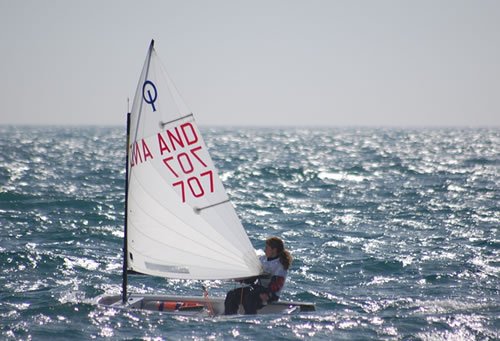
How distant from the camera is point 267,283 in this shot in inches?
378

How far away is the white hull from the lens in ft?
32.0

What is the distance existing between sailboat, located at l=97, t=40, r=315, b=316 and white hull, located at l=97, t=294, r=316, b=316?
0.07m

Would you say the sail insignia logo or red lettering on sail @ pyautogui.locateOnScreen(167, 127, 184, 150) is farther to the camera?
red lettering on sail @ pyautogui.locateOnScreen(167, 127, 184, 150)

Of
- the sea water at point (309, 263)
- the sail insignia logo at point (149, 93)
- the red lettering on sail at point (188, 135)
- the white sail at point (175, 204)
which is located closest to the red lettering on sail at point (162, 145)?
the white sail at point (175, 204)

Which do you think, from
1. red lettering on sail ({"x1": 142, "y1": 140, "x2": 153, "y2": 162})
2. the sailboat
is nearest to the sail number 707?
the sailboat

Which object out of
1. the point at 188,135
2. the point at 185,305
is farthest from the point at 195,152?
the point at 185,305

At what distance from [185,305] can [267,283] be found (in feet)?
5.12

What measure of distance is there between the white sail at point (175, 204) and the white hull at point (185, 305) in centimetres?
73

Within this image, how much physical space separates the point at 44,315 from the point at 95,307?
0.90 meters

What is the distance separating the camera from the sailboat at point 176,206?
905 cm

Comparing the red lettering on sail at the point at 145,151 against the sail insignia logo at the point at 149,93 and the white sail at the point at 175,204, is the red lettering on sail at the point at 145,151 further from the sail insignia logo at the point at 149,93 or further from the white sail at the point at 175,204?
the sail insignia logo at the point at 149,93

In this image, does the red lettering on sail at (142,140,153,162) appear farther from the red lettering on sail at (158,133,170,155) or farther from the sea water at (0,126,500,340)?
the sea water at (0,126,500,340)

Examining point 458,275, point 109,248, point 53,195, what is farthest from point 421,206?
point 53,195

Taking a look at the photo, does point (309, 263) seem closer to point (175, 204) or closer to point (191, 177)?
point (175, 204)
